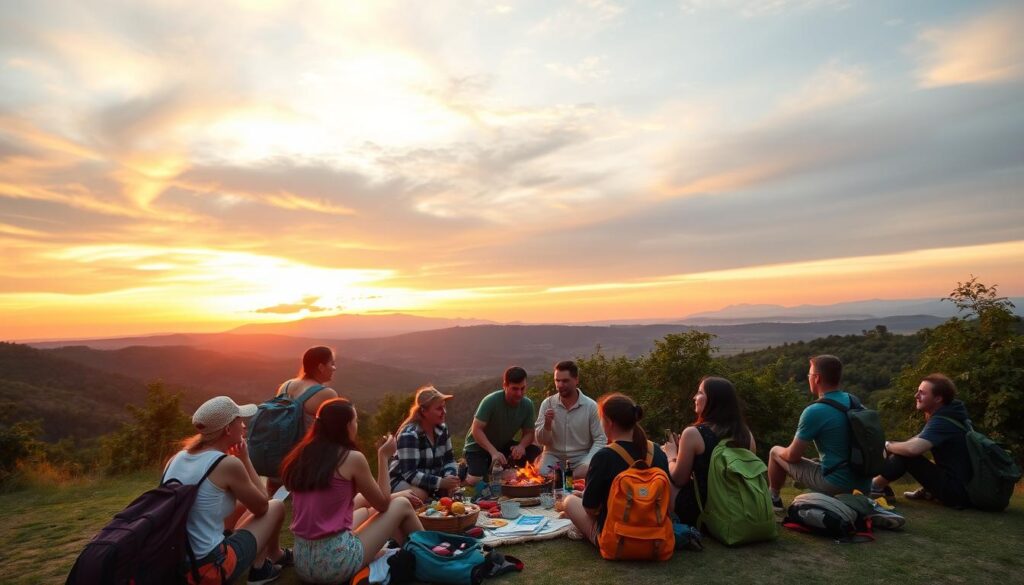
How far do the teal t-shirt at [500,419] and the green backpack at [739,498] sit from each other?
11.3ft

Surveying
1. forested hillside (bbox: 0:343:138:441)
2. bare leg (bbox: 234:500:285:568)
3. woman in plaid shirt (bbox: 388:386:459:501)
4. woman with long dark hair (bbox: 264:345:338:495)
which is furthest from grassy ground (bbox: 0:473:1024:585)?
forested hillside (bbox: 0:343:138:441)

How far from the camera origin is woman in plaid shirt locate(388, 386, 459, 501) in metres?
6.73

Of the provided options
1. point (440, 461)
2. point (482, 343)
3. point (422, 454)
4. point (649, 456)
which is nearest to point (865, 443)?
point (649, 456)

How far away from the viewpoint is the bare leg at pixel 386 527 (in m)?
4.85

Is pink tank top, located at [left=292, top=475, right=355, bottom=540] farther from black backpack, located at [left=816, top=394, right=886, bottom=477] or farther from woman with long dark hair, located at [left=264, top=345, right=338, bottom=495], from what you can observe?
black backpack, located at [left=816, top=394, right=886, bottom=477]

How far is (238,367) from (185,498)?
369ft

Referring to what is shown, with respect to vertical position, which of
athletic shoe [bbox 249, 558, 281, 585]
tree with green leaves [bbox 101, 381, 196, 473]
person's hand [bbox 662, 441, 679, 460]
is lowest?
tree with green leaves [bbox 101, 381, 196, 473]

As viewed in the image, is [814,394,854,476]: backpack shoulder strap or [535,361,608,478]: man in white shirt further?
[535,361,608,478]: man in white shirt

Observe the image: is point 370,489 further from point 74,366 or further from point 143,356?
point 143,356

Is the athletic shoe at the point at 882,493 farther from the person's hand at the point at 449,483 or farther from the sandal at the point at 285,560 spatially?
the sandal at the point at 285,560

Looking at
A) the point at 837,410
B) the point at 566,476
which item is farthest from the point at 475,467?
the point at 837,410

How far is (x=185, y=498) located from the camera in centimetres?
388

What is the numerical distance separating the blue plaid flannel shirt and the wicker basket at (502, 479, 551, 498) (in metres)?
0.81

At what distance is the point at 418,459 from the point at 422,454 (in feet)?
0.24
